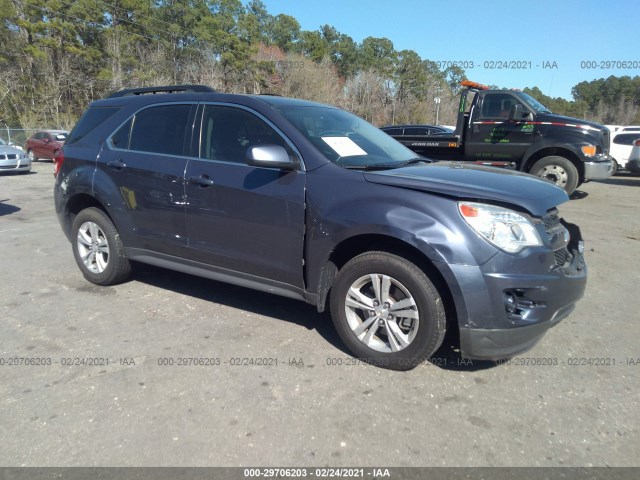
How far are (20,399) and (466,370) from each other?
2869 millimetres

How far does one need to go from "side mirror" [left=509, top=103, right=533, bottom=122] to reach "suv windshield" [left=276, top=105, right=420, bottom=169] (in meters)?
6.67

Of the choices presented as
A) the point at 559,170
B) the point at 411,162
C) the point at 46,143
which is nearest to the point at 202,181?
the point at 411,162

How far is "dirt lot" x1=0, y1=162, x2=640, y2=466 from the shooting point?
2.55m

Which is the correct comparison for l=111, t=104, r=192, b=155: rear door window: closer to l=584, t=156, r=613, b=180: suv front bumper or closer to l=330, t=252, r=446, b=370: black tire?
l=330, t=252, r=446, b=370: black tire

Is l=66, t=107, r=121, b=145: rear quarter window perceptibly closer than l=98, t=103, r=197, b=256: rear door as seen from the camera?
No

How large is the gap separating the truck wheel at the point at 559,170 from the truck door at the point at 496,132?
46 centimetres

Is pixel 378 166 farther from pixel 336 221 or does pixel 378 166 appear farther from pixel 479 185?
pixel 479 185

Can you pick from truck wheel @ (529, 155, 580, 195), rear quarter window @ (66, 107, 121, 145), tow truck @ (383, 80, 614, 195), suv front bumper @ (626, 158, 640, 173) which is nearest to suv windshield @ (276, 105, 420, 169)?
rear quarter window @ (66, 107, 121, 145)

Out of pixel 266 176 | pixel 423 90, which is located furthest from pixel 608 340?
pixel 423 90

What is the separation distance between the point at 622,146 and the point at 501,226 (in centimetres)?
1610

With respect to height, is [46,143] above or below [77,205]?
above

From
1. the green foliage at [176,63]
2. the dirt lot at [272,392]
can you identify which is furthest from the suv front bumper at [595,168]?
the green foliage at [176,63]

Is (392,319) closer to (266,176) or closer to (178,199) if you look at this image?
(266,176)

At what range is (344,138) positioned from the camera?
12.9ft
